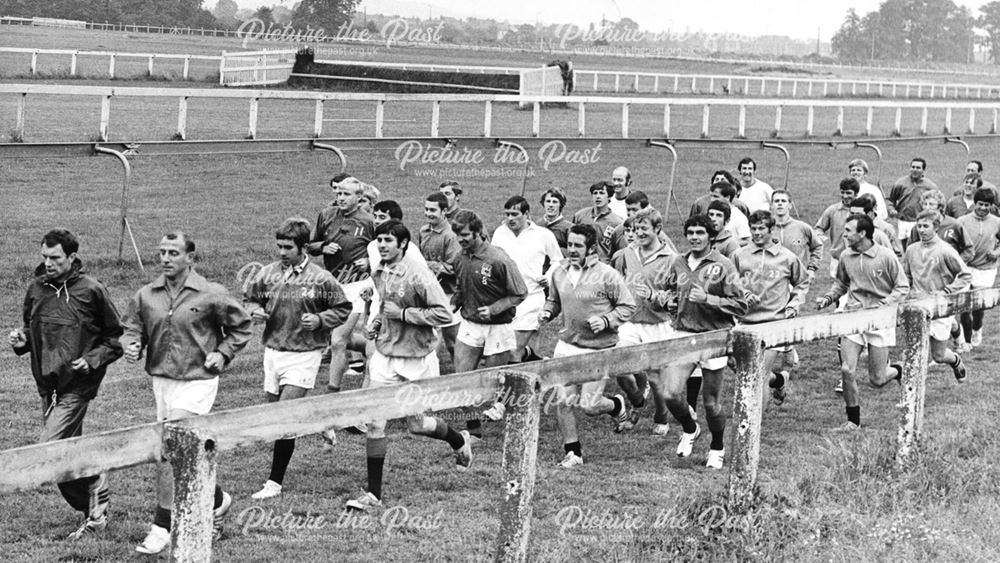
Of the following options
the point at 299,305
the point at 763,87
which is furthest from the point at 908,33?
the point at 299,305

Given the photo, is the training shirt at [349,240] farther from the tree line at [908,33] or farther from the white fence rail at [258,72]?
the tree line at [908,33]

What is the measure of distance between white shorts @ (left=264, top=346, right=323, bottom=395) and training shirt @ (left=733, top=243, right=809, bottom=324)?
3739mm

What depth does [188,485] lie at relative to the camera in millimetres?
5645

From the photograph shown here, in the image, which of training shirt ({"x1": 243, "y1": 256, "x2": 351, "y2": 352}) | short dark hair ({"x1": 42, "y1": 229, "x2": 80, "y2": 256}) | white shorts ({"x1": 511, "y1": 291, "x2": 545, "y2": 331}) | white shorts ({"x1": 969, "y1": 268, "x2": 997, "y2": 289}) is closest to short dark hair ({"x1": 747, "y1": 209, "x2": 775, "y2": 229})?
white shorts ({"x1": 511, "y1": 291, "x2": 545, "y2": 331})

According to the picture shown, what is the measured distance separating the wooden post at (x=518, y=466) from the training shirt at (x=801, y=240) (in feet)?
22.9

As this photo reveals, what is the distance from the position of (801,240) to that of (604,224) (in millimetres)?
1935

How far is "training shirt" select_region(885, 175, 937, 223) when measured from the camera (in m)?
17.1

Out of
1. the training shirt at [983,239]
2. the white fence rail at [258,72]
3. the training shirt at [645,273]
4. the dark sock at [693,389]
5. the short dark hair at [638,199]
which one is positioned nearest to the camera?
the training shirt at [645,273]

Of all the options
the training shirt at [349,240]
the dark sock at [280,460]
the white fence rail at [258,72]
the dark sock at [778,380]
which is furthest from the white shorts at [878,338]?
the white fence rail at [258,72]

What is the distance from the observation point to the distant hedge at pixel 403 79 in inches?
1352

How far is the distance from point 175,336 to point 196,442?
2.58 m

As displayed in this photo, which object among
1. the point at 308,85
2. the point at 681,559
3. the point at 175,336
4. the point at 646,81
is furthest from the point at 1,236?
the point at 646,81

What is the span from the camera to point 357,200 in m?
12.1

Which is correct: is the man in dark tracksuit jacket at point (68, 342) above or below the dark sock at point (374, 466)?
above
